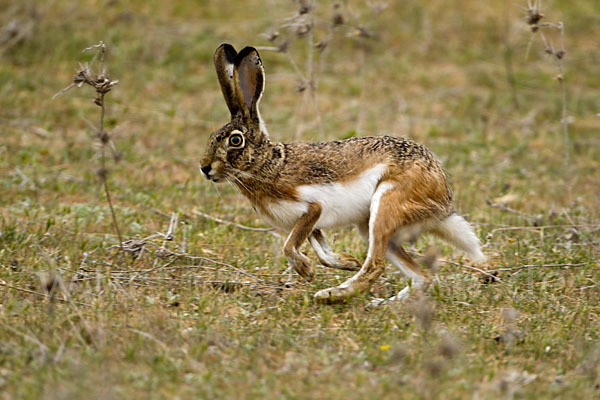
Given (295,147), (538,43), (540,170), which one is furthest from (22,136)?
(538,43)

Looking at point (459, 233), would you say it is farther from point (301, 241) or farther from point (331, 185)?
point (301, 241)

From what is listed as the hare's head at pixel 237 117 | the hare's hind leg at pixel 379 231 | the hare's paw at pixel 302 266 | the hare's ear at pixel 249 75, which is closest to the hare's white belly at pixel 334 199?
the hare's hind leg at pixel 379 231

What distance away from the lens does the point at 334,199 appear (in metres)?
5.24

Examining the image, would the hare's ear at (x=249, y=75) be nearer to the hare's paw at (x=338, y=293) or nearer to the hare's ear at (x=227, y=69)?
the hare's ear at (x=227, y=69)

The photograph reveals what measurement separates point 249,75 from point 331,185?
872 mm

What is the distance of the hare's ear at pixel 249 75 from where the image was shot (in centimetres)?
514

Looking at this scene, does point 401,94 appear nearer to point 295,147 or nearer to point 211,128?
point 211,128

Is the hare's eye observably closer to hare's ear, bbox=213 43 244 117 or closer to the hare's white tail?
hare's ear, bbox=213 43 244 117

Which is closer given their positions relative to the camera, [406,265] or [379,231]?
[379,231]

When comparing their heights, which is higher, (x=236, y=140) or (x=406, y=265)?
(x=236, y=140)

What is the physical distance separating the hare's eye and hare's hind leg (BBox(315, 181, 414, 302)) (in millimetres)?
922

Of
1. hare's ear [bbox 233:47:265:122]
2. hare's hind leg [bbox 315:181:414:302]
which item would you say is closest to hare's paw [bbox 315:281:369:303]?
hare's hind leg [bbox 315:181:414:302]

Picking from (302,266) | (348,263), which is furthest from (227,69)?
(348,263)

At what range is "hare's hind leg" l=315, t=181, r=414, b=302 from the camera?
5043 millimetres
